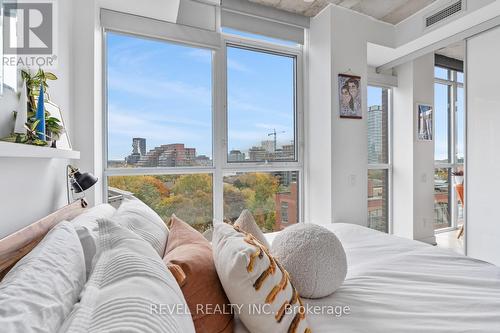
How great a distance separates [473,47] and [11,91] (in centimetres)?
341

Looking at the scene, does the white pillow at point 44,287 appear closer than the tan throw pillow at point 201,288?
Yes

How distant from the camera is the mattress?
915mm

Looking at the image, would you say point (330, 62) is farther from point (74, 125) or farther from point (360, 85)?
point (74, 125)

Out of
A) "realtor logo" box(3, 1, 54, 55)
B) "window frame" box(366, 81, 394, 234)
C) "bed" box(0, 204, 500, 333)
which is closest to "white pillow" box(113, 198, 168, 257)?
"bed" box(0, 204, 500, 333)

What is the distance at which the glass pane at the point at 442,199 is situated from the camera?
3836 millimetres

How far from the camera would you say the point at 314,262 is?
41.6 inches

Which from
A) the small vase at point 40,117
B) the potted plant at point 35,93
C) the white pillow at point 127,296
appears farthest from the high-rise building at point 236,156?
the white pillow at point 127,296

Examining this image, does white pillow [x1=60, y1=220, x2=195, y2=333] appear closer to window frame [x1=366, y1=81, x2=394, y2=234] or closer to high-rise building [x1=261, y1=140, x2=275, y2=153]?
high-rise building [x1=261, y1=140, x2=275, y2=153]

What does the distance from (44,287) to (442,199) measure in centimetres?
467

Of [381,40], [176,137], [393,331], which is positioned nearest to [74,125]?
[176,137]

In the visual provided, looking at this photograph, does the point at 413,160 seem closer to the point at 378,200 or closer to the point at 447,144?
the point at 378,200

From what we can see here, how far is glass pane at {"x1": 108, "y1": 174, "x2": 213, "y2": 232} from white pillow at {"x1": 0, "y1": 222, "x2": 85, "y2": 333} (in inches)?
66.7

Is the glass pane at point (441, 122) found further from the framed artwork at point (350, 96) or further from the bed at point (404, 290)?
the bed at point (404, 290)

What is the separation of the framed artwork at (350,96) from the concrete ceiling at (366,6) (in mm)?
691
